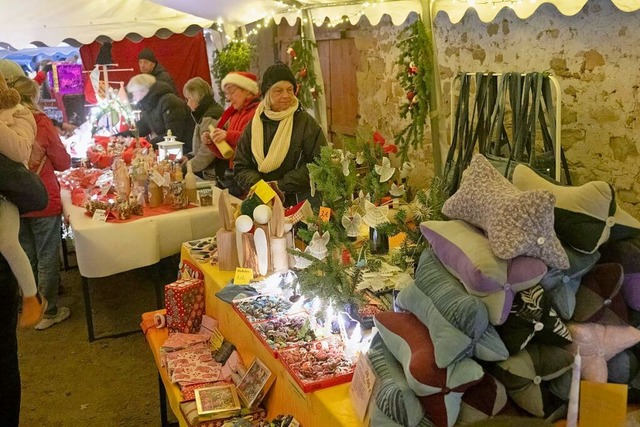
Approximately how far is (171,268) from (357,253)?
2532mm

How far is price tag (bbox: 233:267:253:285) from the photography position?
2.53 m

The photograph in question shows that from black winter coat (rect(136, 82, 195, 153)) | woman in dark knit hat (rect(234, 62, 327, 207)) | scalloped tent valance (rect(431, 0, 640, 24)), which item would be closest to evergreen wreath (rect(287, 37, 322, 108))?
black winter coat (rect(136, 82, 195, 153))

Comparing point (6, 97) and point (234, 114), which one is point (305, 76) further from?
point (6, 97)

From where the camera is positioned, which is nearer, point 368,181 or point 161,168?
point 368,181

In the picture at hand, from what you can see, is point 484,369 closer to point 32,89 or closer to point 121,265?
point 121,265

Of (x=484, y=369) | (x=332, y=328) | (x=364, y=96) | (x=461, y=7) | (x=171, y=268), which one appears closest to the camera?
(x=484, y=369)

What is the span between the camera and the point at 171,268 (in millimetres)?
4449

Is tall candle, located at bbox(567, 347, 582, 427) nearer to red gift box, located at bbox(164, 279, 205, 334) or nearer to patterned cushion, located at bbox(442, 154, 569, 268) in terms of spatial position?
patterned cushion, located at bbox(442, 154, 569, 268)

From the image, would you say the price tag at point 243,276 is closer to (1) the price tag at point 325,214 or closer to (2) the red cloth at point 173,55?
(1) the price tag at point 325,214

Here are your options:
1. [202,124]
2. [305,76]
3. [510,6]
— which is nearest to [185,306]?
[510,6]

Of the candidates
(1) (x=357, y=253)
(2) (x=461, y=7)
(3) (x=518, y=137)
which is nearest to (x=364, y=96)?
(2) (x=461, y=7)

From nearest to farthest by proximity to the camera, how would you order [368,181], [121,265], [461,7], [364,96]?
[368,181]
[461,7]
[121,265]
[364,96]

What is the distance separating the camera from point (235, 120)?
4.61m

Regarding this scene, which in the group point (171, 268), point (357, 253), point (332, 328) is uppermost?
point (357, 253)
